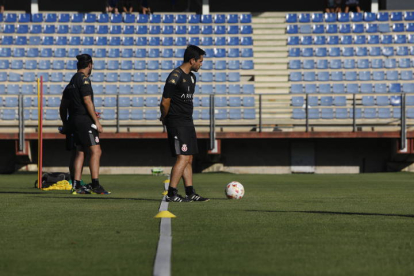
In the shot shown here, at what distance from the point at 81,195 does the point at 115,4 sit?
20.9m

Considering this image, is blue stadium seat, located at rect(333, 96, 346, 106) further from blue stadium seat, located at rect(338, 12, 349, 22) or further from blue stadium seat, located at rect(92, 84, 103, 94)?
blue stadium seat, located at rect(92, 84, 103, 94)

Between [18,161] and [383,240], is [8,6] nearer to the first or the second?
[18,161]

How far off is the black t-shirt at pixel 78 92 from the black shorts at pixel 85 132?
112 mm

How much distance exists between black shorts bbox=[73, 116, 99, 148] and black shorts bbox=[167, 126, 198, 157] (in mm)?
2191

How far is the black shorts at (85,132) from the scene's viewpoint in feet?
36.7

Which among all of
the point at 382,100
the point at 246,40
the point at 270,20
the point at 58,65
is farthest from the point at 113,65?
the point at 382,100

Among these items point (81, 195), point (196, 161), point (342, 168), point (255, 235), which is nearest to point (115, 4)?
point (196, 161)

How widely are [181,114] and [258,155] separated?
49.4ft

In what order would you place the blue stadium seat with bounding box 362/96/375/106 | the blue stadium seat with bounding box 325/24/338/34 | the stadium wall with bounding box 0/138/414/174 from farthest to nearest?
1. the blue stadium seat with bounding box 325/24/338/34
2. the blue stadium seat with bounding box 362/96/375/106
3. the stadium wall with bounding box 0/138/414/174

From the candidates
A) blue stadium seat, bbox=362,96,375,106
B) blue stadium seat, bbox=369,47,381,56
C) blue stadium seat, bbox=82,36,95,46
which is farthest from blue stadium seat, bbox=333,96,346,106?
blue stadium seat, bbox=82,36,95,46

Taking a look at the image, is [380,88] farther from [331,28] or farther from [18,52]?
[18,52]

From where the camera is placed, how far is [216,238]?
18.1 feet

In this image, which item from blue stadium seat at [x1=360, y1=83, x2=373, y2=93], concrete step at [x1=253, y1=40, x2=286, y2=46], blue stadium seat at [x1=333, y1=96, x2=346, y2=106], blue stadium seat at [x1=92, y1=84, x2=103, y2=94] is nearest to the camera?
blue stadium seat at [x1=333, y1=96, x2=346, y2=106]

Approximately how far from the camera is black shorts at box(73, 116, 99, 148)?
11.2 metres
